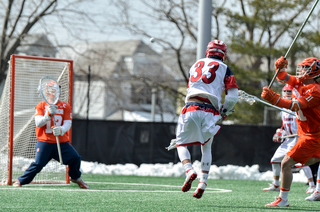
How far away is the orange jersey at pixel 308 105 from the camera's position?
5352mm

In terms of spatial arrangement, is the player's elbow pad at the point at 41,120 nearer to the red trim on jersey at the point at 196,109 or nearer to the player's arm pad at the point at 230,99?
the red trim on jersey at the point at 196,109

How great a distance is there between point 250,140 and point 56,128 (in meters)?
7.33

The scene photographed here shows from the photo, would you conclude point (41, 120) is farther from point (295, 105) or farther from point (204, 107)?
point (295, 105)

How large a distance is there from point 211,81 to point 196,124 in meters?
0.50

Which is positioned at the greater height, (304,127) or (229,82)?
(229,82)

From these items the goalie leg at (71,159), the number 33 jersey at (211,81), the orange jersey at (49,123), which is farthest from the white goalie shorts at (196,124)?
the orange jersey at (49,123)

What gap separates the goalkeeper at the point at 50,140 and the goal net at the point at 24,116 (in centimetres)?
70

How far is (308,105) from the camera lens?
5.36m

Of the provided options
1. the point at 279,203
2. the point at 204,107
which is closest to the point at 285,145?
the point at 279,203

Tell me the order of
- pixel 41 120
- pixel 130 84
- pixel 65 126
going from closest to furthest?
pixel 41 120 → pixel 65 126 → pixel 130 84

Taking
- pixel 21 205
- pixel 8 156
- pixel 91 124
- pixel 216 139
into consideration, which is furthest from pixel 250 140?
pixel 21 205

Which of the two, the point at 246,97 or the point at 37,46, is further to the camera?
the point at 37,46

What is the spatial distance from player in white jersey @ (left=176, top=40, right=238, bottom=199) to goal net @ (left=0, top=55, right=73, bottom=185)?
3.41 m

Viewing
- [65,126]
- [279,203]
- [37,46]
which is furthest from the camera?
[37,46]
